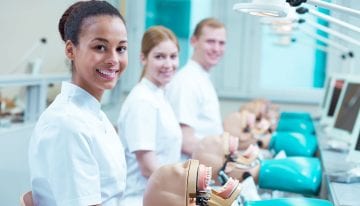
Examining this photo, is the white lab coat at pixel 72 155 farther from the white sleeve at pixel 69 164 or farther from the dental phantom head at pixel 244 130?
the dental phantom head at pixel 244 130

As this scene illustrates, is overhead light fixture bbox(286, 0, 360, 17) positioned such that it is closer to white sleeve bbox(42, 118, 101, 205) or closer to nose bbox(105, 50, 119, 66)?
nose bbox(105, 50, 119, 66)

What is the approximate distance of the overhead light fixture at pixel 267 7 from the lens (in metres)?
1.29

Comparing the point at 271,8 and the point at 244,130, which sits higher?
the point at 271,8

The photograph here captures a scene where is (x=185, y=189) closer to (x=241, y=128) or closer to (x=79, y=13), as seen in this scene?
(x=79, y=13)

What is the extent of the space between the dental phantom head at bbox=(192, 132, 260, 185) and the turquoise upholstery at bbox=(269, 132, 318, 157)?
72 cm

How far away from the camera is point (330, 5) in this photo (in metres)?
1.22

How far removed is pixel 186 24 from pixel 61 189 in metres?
3.77

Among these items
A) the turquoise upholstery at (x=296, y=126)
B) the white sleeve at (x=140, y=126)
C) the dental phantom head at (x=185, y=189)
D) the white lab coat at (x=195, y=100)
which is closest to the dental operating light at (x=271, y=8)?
the dental phantom head at (x=185, y=189)

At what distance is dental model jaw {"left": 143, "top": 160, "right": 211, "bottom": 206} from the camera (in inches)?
44.4

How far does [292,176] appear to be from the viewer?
1796 millimetres

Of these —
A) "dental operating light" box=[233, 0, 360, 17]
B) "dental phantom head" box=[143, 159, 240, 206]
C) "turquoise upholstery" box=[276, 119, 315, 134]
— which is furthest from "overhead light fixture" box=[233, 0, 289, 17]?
"turquoise upholstery" box=[276, 119, 315, 134]

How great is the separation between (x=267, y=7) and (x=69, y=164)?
0.69 meters

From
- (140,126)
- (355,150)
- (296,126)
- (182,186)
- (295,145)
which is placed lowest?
(296,126)

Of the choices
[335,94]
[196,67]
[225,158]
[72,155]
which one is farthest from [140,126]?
[335,94]
